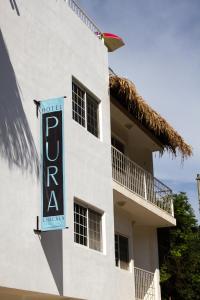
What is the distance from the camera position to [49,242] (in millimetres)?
12852

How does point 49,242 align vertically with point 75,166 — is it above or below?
below

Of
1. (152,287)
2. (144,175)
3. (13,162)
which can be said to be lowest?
(152,287)

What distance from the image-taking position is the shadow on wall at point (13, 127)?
11844 millimetres

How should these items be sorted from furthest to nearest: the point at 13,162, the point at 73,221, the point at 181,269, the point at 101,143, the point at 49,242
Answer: the point at 181,269 < the point at 101,143 < the point at 73,221 < the point at 49,242 < the point at 13,162

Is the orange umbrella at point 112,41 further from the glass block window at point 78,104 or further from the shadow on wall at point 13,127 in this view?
the shadow on wall at point 13,127

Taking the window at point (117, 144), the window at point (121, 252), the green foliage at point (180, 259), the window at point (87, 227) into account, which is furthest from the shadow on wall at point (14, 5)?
the green foliage at point (180, 259)

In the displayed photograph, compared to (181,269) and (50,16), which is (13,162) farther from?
(181,269)

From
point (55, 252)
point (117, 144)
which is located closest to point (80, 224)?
point (55, 252)

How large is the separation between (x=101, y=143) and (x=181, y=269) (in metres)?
7.89

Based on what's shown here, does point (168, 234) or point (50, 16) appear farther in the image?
point (168, 234)

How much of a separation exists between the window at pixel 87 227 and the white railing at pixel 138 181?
2636 millimetres

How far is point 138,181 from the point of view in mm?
19938

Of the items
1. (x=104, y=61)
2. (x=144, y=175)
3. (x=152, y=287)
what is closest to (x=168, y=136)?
(x=144, y=175)

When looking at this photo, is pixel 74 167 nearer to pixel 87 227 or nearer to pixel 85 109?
pixel 87 227
